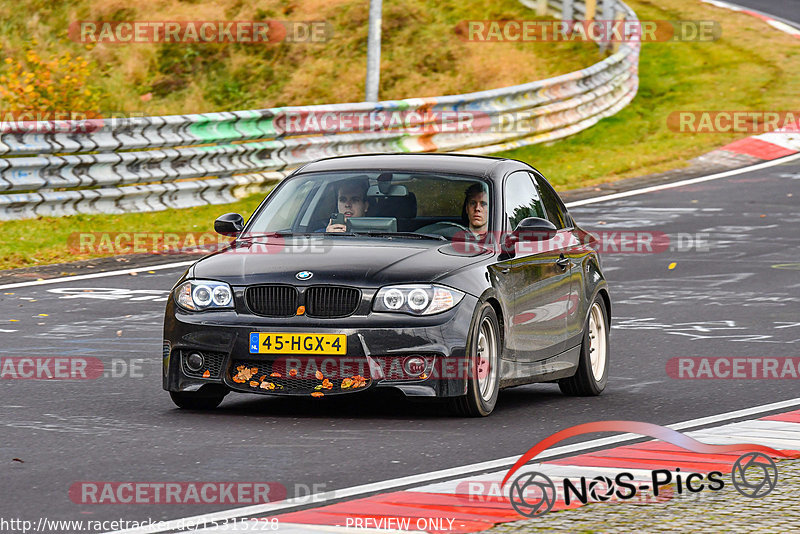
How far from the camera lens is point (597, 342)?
Result: 424 inches

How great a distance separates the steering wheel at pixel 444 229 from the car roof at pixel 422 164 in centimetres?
41

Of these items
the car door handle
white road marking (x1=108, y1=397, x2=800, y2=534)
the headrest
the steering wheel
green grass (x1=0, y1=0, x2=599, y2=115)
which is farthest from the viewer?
green grass (x1=0, y1=0, x2=599, y2=115)

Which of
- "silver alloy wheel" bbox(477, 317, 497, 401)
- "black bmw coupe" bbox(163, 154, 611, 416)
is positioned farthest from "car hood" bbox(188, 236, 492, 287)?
"silver alloy wheel" bbox(477, 317, 497, 401)

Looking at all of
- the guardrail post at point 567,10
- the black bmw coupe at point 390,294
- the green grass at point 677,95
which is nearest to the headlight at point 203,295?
the black bmw coupe at point 390,294

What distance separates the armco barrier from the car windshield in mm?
8448

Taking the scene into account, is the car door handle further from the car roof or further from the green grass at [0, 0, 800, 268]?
the green grass at [0, 0, 800, 268]

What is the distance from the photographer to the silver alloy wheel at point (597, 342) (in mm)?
10562

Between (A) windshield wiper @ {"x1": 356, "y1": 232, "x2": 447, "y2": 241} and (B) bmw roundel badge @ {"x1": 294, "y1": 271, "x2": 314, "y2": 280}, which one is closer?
(B) bmw roundel badge @ {"x1": 294, "y1": 271, "x2": 314, "y2": 280}

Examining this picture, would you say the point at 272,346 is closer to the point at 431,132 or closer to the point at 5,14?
the point at 431,132

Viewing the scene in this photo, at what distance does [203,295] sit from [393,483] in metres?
2.34

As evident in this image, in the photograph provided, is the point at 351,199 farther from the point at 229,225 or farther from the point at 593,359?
the point at 593,359

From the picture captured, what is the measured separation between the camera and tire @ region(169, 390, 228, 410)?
918 cm

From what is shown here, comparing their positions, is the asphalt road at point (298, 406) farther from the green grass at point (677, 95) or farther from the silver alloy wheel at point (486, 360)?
the green grass at point (677, 95)

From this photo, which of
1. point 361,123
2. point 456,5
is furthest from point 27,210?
point 456,5
